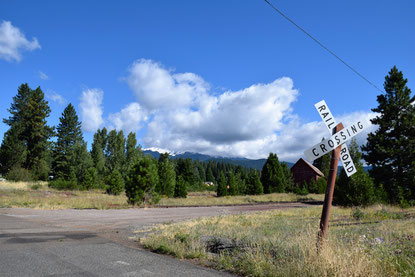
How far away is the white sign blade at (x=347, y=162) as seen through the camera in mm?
4463

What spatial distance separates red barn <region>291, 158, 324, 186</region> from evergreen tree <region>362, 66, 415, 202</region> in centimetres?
4007

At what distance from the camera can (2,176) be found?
5016 centimetres

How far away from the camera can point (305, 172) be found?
73.6 meters

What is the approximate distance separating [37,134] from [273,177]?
49047 millimetres

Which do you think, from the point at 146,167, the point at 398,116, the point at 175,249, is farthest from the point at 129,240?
the point at 398,116

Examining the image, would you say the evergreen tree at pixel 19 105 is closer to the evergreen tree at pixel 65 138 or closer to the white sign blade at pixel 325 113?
the evergreen tree at pixel 65 138

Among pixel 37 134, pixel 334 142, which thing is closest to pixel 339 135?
pixel 334 142

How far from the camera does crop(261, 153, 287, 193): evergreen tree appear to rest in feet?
164

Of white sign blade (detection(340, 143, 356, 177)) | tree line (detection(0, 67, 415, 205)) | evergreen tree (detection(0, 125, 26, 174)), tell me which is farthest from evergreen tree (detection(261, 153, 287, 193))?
white sign blade (detection(340, 143, 356, 177))

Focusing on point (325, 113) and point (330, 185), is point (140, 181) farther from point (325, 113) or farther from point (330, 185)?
point (325, 113)

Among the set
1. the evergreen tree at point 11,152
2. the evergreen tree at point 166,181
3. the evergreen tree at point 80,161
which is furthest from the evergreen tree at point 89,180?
the evergreen tree at point 11,152

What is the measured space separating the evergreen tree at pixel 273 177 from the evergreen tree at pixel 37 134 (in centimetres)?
4504

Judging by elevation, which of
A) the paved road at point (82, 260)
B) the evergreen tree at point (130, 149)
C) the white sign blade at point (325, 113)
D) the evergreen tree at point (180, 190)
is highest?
the evergreen tree at point (130, 149)

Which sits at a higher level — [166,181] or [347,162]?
[166,181]
